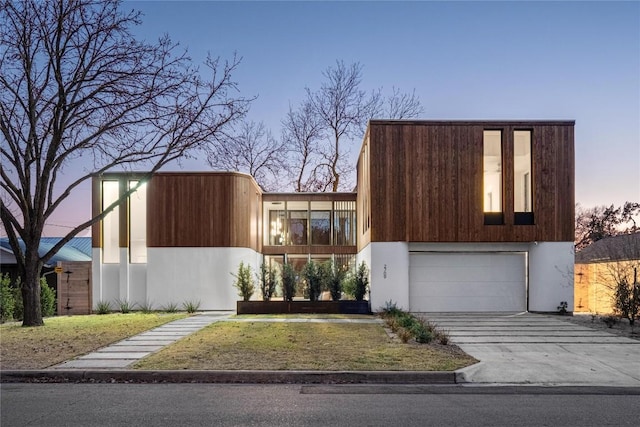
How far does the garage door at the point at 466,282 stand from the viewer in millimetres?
17984

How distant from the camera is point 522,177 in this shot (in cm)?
1881

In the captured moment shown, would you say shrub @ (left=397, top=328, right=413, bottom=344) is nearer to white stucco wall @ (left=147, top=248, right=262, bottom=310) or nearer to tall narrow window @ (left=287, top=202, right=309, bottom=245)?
white stucco wall @ (left=147, top=248, right=262, bottom=310)

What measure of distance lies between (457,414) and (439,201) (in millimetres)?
12016

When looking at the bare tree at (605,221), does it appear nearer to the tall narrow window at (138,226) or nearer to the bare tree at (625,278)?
the bare tree at (625,278)

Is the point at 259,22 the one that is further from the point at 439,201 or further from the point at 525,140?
the point at 525,140

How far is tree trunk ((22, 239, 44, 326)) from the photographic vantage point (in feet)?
48.3

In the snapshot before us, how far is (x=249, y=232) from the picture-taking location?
2197 centimetres

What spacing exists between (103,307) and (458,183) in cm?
1328

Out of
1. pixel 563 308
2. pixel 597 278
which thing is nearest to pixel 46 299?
pixel 563 308

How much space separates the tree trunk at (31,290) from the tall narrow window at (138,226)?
5.58 meters

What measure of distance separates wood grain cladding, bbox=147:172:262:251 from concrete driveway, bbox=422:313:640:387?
8.98 metres

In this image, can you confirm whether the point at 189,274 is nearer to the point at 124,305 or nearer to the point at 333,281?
the point at 124,305

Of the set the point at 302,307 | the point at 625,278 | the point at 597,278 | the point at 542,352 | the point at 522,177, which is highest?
the point at 522,177

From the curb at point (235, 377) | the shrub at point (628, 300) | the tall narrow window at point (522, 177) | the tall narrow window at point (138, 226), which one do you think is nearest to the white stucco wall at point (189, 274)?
the tall narrow window at point (138, 226)
